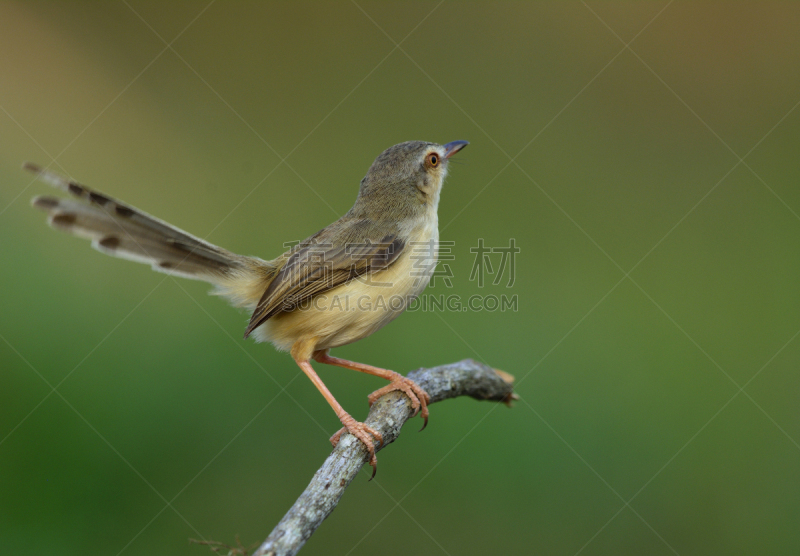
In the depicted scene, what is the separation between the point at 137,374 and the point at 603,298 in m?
5.03

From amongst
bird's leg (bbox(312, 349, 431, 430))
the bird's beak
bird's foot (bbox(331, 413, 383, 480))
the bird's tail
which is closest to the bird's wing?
the bird's tail

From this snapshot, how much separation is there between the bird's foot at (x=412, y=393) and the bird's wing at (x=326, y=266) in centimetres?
82

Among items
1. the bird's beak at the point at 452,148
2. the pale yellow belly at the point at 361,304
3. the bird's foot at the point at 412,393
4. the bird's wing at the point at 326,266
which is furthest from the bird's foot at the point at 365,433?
the bird's beak at the point at 452,148

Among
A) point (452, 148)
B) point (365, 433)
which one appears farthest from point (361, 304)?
point (452, 148)

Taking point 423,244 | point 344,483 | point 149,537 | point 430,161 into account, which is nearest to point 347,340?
point 423,244

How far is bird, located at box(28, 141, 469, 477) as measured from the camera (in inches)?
156

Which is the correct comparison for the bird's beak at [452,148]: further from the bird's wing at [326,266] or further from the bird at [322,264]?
the bird's wing at [326,266]

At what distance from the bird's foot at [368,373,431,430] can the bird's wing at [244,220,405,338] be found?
82cm

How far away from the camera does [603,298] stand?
6.84 metres

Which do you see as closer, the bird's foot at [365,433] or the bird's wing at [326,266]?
the bird's foot at [365,433]

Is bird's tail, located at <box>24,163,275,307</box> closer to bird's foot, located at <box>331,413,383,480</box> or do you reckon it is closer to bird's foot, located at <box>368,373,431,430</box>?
bird's foot, located at <box>368,373,431,430</box>

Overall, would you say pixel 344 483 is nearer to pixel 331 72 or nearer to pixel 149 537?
pixel 149 537

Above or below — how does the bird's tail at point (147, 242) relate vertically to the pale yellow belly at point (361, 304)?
below

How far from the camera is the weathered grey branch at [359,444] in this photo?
8.24ft
